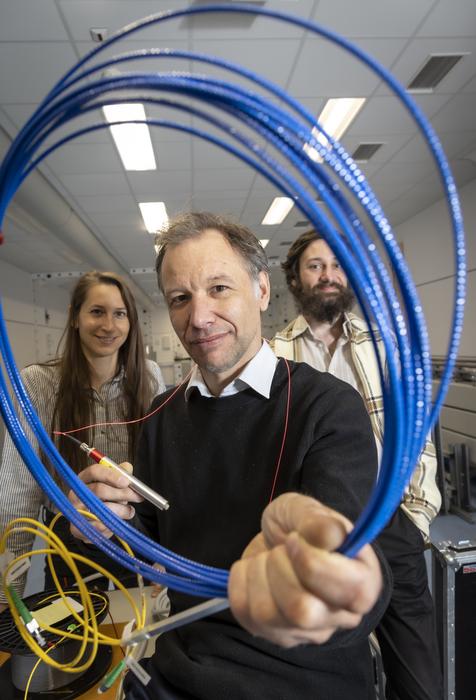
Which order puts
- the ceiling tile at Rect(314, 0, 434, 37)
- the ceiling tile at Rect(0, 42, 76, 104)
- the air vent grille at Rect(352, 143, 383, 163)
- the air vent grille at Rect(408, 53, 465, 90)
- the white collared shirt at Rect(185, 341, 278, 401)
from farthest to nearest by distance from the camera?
the air vent grille at Rect(352, 143, 383, 163) → the air vent grille at Rect(408, 53, 465, 90) → the ceiling tile at Rect(0, 42, 76, 104) → the ceiling tile at Rect(314, 0, 434, 37) → the white collared shirt at Rect(185, 341, 278, 401)

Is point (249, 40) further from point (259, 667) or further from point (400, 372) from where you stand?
point (259, 667)

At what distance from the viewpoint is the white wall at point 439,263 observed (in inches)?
199

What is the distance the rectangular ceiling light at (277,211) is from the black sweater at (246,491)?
15.5 ft

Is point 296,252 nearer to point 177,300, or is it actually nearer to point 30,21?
point 177,300

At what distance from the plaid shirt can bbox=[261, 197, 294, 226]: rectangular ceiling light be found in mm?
3855

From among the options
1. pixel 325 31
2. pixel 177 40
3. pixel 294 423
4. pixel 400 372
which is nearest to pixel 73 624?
pixel 294 423

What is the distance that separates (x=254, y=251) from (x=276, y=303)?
1042cm

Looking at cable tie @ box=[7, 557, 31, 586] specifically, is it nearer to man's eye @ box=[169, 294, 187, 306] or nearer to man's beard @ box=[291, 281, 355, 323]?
man's eye @ box=[169, 294, 187, 306]

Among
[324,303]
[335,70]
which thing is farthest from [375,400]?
[335,70]

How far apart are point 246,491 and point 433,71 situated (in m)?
3.43

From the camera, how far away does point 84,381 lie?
1630mm

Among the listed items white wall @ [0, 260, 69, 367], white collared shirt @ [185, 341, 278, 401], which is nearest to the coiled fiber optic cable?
white collared shirt @ [185, 341, 278, 401]

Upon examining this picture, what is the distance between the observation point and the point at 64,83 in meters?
0.52

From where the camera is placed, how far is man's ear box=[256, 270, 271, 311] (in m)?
1.05
